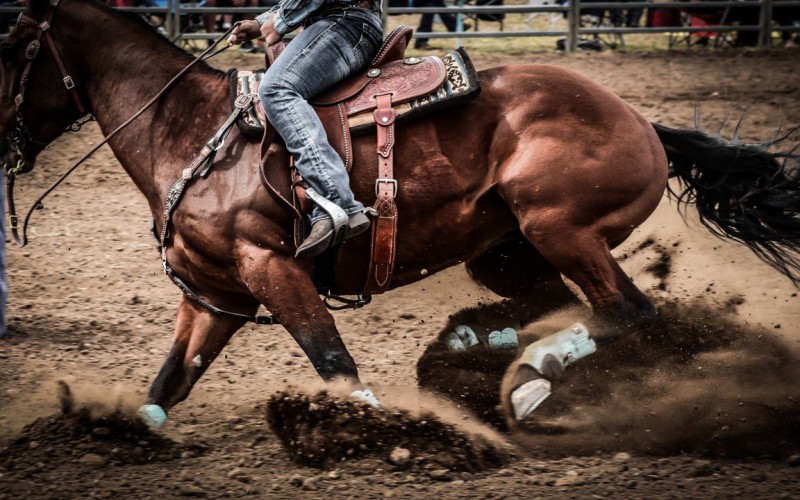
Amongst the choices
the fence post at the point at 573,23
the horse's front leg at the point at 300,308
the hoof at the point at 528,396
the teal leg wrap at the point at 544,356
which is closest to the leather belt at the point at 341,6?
the horse's front leg at the point at 300,308

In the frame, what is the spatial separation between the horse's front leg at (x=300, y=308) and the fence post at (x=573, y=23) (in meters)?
7.57

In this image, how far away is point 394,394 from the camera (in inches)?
208

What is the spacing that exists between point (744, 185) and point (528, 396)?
1670mm

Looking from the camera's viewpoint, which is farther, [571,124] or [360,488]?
[571,124]

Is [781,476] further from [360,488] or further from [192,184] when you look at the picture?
[192,184]

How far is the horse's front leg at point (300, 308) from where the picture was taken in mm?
4250

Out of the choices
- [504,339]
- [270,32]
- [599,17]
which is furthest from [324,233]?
[599,17]

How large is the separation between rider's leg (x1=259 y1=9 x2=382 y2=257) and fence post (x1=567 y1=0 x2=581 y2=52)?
7.08 metres

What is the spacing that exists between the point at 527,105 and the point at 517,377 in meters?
1.26

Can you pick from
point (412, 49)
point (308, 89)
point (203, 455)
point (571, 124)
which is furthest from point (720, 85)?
point (203, 455)

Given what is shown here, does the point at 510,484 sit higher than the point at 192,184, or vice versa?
the point at 192,184

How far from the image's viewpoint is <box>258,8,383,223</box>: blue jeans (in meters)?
4.18

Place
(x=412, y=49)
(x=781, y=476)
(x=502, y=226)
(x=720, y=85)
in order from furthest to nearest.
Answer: (x=412, y=49) < (x=720, y=85) < (x=502, y=226) < (x=781, y=476)

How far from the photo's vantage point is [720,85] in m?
9.80
